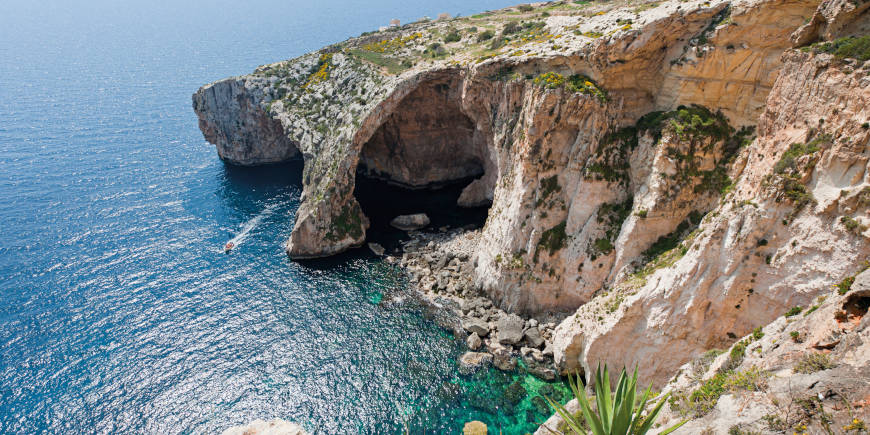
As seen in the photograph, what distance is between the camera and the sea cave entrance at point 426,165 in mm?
63250

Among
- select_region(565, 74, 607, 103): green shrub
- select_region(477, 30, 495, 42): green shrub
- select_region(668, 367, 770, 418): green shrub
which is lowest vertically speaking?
select_region(668, 367, 770, 418): green shrub

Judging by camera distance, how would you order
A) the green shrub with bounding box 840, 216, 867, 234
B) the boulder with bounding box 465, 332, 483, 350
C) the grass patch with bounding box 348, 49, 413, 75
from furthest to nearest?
the grass patch with bounding box 348, 49, 413, 75 → the boulder with bounding box 465, 332, 483, 350 → the green shrub with bounding box 840, 216, 867, 234

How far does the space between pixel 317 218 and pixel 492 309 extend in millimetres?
25131

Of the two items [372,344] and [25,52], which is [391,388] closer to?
[372,344]

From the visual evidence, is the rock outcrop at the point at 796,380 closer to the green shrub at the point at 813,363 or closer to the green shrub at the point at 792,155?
the green shrub at the point at 813,363

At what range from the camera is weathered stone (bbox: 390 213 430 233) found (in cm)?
6159

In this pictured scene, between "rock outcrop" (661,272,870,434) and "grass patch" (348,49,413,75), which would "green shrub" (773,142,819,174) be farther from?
"grass patch" (348,49,413,75)

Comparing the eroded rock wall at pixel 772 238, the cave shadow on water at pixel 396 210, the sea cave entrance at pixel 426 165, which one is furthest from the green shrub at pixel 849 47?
the sea cave entrance at pixel 426 165

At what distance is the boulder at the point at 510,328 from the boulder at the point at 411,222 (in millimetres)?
22904

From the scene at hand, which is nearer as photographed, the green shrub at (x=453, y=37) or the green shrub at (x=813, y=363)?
the green shrub at (x=813, y=363)

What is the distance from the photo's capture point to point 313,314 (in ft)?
148

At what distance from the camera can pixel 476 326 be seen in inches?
1614

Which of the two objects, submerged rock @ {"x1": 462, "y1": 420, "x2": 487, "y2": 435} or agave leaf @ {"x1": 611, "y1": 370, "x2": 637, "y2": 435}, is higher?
agave leaf @ {"x1": 611, "y1": 370, "x2": 637, "y2": 435}

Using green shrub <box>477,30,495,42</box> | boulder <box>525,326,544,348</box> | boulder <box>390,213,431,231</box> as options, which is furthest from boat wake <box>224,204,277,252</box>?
green shrub <box>477,30,495,42</box>
